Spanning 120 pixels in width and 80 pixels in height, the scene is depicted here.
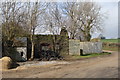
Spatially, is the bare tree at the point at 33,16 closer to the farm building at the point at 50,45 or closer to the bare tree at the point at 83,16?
the farm building at the point at 50,45

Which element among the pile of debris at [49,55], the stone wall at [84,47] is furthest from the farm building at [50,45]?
the pile of debris at [49,55]

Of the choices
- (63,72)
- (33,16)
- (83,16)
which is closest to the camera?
(63,72)

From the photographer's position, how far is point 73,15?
130 ft

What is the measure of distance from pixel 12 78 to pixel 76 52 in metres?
15.4

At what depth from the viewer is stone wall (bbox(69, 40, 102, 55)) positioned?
25.4 metres

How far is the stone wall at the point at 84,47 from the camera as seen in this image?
2535 cm

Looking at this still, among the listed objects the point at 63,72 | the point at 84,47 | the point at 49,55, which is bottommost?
the point at 63,72

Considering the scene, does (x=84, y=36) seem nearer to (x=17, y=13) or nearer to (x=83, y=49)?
(x=83, y=49)

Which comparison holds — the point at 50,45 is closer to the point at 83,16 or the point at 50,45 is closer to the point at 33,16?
the point at 33,16

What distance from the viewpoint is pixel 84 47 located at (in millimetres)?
28250

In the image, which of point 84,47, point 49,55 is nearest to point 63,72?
point 49,55

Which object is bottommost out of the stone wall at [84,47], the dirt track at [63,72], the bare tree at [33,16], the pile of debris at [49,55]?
the dirt track at [63,72]

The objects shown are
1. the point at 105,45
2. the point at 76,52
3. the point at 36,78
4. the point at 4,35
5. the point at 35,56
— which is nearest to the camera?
the point at 36,78

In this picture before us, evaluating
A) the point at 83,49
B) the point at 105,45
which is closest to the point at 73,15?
the point at 105,45
